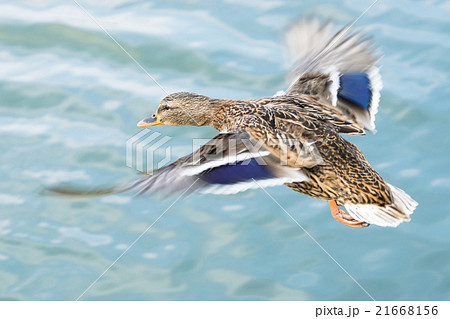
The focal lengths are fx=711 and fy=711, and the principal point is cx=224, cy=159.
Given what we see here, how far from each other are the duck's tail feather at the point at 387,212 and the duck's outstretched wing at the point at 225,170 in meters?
0.42

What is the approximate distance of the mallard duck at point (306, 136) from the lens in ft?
13.2

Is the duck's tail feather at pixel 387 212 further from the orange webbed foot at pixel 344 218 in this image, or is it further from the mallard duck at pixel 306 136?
the orange webbed foot at pixel 344 218

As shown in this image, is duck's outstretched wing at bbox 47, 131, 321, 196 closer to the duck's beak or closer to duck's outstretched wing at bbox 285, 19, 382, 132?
duck's outstretched wing at bbox 285, 19, 382, 132

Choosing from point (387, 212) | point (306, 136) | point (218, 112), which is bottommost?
point (387, 212)

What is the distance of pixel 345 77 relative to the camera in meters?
4.93

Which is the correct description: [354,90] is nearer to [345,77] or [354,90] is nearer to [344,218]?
[345,77]

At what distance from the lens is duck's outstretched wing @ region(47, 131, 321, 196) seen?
12.6 ft

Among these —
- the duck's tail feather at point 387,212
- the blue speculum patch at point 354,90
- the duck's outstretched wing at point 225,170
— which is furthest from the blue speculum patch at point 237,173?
the blue speculum patch at point 354,90

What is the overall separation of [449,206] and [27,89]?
155 inches

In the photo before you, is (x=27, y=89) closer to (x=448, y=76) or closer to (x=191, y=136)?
(x=191, y=136)

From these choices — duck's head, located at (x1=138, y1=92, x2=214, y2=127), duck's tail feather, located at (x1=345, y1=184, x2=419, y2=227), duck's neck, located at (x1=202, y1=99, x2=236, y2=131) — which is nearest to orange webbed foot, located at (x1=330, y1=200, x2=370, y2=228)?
duck's tail feather, located at (x1=345, y1=184, x2=419, y2=227)

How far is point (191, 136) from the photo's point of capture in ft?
19.9

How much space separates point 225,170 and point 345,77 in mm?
1361

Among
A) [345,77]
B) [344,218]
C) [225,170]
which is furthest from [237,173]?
[345,77]
